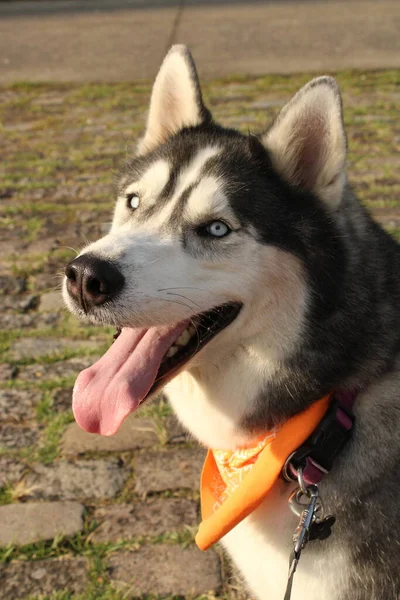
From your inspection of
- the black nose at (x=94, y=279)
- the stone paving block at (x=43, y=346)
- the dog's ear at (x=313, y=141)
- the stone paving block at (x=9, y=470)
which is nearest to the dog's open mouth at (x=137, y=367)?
the black nose at (x=94, y=279)

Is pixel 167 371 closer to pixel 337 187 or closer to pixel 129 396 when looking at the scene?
pixel 129 396

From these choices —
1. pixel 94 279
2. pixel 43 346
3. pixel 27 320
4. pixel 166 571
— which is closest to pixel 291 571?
pixel 166 571

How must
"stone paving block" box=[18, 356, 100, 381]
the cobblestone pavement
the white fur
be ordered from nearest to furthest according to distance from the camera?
the white fur < the cobblestone pavement < "stone paving block" box=[18, 356, 100, 381]

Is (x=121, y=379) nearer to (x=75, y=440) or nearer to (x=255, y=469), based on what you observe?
(x=255, y=469)

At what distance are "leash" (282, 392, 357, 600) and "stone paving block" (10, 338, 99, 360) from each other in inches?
86.2

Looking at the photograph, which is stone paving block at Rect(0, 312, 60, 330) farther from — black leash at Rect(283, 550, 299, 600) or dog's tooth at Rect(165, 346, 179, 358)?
black leash at Rect(283, 550, 299, 600)

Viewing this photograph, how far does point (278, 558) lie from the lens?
8.32 feet

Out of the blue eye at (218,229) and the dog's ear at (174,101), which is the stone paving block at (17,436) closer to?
the dog's ear at (174,101)

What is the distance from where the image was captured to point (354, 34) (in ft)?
34.7

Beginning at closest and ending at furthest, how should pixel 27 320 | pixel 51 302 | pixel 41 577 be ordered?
pixel 41 577, pixel 27 320, pixel 51 302

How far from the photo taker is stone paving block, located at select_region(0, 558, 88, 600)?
2.86m

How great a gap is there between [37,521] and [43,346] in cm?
143

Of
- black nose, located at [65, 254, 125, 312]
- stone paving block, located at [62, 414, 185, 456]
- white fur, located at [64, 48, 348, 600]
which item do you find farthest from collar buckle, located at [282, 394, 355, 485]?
stone paving block, located at [62, 414, 185, 456]

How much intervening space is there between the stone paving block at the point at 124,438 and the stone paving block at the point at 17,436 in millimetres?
173
